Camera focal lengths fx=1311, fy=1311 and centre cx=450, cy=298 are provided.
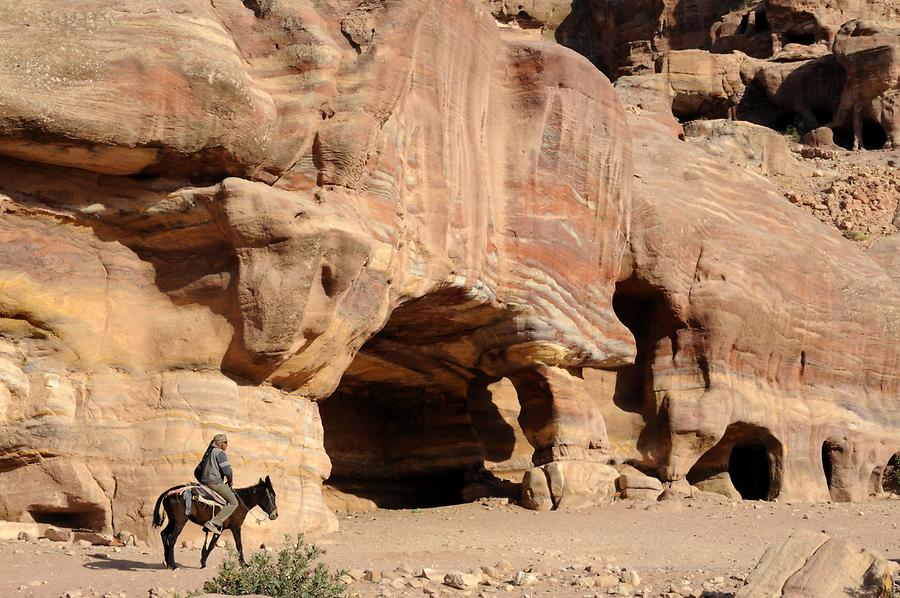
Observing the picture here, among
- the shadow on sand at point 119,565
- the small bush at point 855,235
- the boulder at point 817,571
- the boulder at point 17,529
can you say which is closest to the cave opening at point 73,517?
the boulder at point 17,529

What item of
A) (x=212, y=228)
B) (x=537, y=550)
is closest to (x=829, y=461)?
(x=537, y=550)

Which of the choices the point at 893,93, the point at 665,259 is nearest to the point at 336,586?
the point at 665,259

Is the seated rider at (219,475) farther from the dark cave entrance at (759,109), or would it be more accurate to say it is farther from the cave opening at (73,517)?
the dark cave entrance at (759,109)

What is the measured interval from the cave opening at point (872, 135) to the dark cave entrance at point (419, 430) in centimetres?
2405

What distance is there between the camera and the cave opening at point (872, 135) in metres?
42.3

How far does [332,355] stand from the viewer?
623 inches

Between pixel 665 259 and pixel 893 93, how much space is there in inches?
897

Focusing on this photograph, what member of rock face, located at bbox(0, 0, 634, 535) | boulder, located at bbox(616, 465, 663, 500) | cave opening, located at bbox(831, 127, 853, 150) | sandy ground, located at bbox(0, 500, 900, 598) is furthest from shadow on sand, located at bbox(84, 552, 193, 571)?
cave opening, located at bbox(831, 127, 853, 150)

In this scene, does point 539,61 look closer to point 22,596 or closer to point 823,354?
point 823,354

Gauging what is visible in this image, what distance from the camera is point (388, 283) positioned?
1619cm

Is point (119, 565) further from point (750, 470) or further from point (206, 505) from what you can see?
point (750, 470)

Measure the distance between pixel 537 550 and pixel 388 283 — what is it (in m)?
3.72

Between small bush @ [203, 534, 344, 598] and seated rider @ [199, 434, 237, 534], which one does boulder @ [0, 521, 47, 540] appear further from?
small bush @ [203, 534, 344, 598]

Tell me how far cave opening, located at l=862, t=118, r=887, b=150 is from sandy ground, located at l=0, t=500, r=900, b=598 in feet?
72.3
